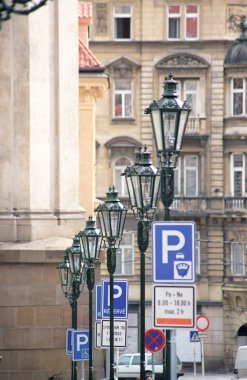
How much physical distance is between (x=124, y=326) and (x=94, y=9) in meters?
39.2

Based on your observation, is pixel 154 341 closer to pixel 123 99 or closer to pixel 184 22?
pixel 184 22

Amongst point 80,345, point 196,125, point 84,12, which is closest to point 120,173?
point 196,125

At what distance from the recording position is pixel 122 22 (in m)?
71.2

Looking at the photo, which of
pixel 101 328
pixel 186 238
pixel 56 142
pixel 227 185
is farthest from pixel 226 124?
pixel 186 238

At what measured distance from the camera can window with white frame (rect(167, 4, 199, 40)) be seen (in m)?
71.1

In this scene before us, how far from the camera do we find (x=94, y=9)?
2781 inches

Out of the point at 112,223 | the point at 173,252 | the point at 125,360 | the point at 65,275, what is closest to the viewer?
the point at 173,252

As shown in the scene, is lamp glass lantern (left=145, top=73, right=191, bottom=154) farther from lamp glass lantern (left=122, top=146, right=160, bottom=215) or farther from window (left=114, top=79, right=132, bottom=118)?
window (left=114, top=79, right=132, bottom=118)

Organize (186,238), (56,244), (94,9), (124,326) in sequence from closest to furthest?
1. (186,238)
2. (124,326)
3. (56,244)
4. (94,9)

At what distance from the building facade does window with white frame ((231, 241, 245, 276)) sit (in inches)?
1.3

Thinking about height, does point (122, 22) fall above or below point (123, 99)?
above

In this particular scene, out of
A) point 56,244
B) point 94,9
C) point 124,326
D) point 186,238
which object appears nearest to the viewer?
point 186,238

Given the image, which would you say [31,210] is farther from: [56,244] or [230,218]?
[230,218]

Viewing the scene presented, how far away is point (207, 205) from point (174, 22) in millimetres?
6234
